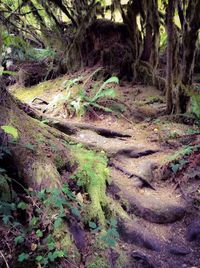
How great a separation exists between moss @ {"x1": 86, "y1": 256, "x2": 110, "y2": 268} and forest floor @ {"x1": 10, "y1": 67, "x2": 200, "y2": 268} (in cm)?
12

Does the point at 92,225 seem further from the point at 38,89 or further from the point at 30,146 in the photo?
the point at 38,89

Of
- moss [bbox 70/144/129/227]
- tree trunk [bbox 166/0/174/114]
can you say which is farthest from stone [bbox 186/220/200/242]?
tree trunk [bbox 166/0/174/114]

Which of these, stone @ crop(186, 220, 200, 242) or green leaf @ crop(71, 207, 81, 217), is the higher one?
green leaf @ crop(71, 207, 81, 217)

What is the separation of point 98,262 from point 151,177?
7.28ft

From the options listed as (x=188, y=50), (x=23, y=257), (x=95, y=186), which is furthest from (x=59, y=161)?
(x=188, y=50)

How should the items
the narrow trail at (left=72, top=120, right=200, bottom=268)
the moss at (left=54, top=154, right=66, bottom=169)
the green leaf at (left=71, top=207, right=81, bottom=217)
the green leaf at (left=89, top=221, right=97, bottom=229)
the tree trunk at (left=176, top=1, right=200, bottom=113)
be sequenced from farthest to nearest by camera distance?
1. the tree trunk at (left=176, top=1, right=200, bottom=113)
2. the moss at (left=54, top=154, right=66, bottom=169)
3. the narrow trail at (left=72, top=120, right=200, bottom=268)
4. the green leaf at (left=89, top=221, right=97, bottom=229)
5. the green leaf at (left=71, top=207, right=81, bottom=217)

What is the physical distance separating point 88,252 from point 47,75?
764 centimetres

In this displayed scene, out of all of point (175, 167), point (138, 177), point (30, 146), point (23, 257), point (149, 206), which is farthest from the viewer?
point (175, 167)

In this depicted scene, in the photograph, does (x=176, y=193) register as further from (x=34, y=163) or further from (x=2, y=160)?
(x=2, y=160)

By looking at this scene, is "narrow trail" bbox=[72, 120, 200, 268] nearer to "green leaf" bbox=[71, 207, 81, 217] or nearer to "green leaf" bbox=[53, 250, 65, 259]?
"green leaf" bbox=[71, 207, 81, 217]

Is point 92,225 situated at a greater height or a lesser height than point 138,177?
greater

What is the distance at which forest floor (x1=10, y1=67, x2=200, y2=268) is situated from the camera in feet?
12.3

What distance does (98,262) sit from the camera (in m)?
3.03

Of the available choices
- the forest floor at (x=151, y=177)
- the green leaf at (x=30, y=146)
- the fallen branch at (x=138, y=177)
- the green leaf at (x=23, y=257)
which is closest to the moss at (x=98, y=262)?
the forest floor at (x=151, y=177)
